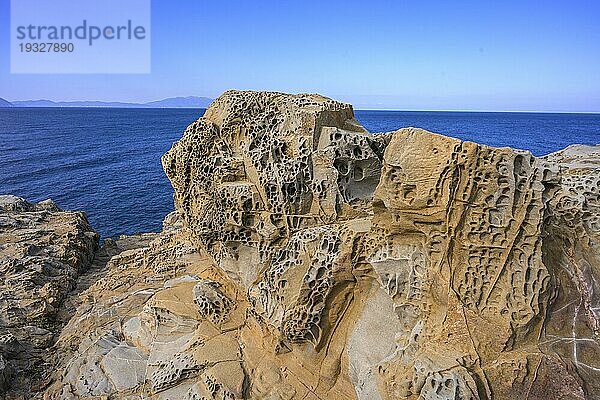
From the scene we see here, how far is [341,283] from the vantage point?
19.6ft

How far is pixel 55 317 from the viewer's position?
33.1 ft

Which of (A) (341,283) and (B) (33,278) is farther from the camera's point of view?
(B) (33,278)

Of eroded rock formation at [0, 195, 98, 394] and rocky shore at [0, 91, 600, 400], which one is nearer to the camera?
rocky shore at [0, 91, 600, 400]

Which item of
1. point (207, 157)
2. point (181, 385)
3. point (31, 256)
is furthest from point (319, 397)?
point (31, 256)

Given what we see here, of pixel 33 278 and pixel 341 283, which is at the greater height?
pixel 341 283

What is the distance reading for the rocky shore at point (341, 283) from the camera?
4535 millimetres

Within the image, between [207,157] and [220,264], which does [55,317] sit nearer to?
[220,264]

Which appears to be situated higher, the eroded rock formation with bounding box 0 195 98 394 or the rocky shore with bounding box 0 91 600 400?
the rocky shore with bounding box 0 91 600 400

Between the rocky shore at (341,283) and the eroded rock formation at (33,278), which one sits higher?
the rocky shore at (341,283)

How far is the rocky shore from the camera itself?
14.9 feet

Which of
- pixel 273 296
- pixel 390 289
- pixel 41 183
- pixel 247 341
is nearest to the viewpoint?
pixel 390 289

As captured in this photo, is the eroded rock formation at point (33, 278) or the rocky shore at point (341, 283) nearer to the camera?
the rocky shore at point (341, 283)

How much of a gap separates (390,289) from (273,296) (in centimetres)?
181

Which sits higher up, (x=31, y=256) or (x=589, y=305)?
(x=589, y=305)
